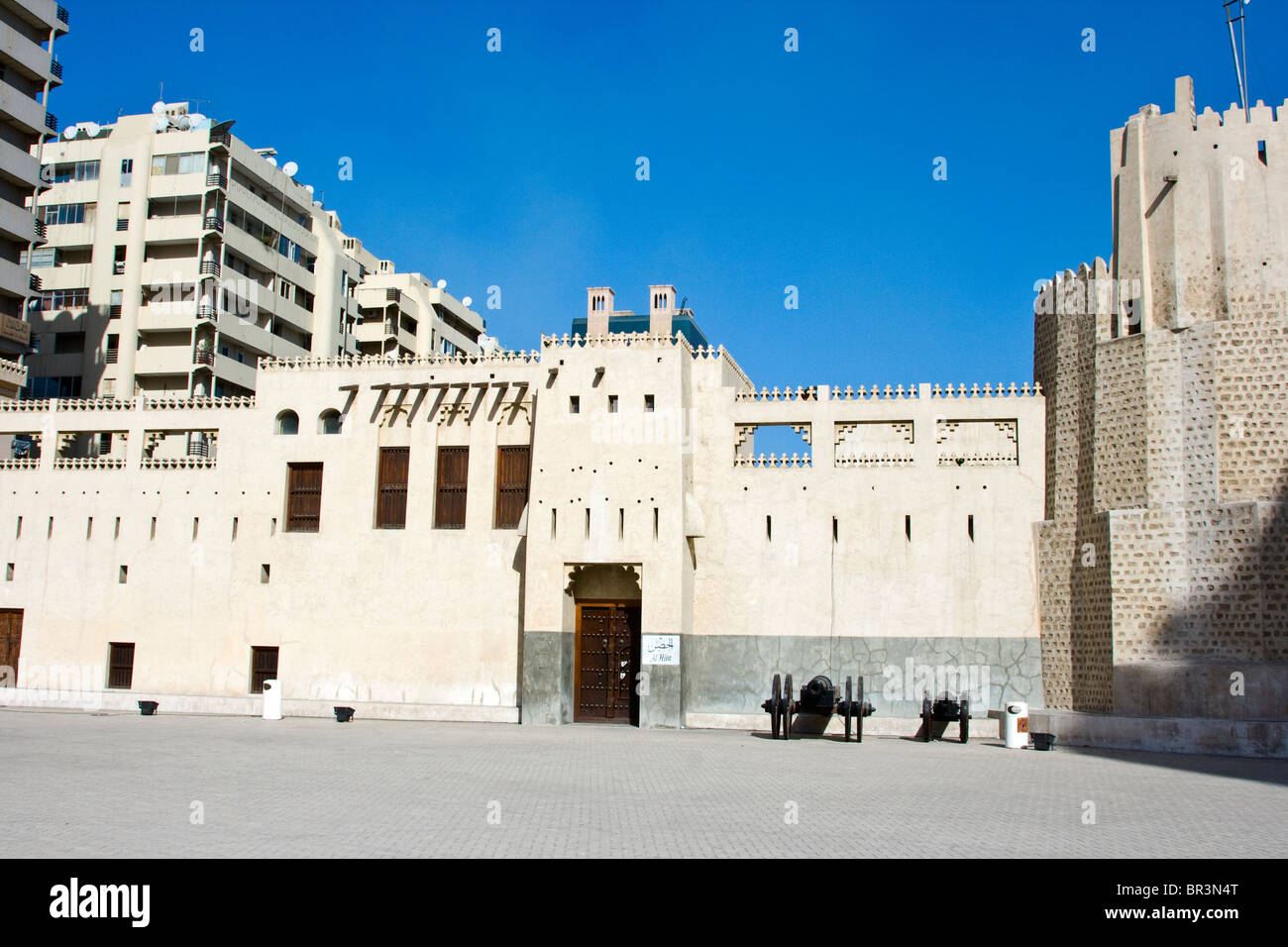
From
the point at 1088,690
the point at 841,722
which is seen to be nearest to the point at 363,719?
the point at 841,722

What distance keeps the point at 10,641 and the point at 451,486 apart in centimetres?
1304

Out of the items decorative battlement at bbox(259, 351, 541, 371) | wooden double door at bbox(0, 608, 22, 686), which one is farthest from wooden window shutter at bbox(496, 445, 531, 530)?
wooden double door at bbox(0, 608, 22, 686)

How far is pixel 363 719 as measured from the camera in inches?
1049

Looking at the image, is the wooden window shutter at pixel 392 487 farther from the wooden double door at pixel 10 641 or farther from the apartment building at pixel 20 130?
the apartment building at pixel 20 130

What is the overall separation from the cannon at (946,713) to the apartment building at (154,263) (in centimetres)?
3298

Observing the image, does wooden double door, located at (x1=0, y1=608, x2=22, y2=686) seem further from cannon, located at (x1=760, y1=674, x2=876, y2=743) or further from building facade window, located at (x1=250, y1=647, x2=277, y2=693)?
cannon, located at (x1=760, y1=674, x2=876, y2=743)

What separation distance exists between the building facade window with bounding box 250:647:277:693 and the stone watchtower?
18.4m

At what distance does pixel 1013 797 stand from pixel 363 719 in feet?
55.4

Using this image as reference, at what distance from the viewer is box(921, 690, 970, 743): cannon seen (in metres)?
22.3

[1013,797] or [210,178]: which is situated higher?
[210,178]

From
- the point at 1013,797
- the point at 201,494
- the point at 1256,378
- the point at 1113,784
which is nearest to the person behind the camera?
the point at 1013,797

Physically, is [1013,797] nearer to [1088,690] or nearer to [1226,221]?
[1088,690]

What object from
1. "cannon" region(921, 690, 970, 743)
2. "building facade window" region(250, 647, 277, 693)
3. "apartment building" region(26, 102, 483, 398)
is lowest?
"cannon" region(921, 690, 970, 743)

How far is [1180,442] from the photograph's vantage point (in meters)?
22.4
